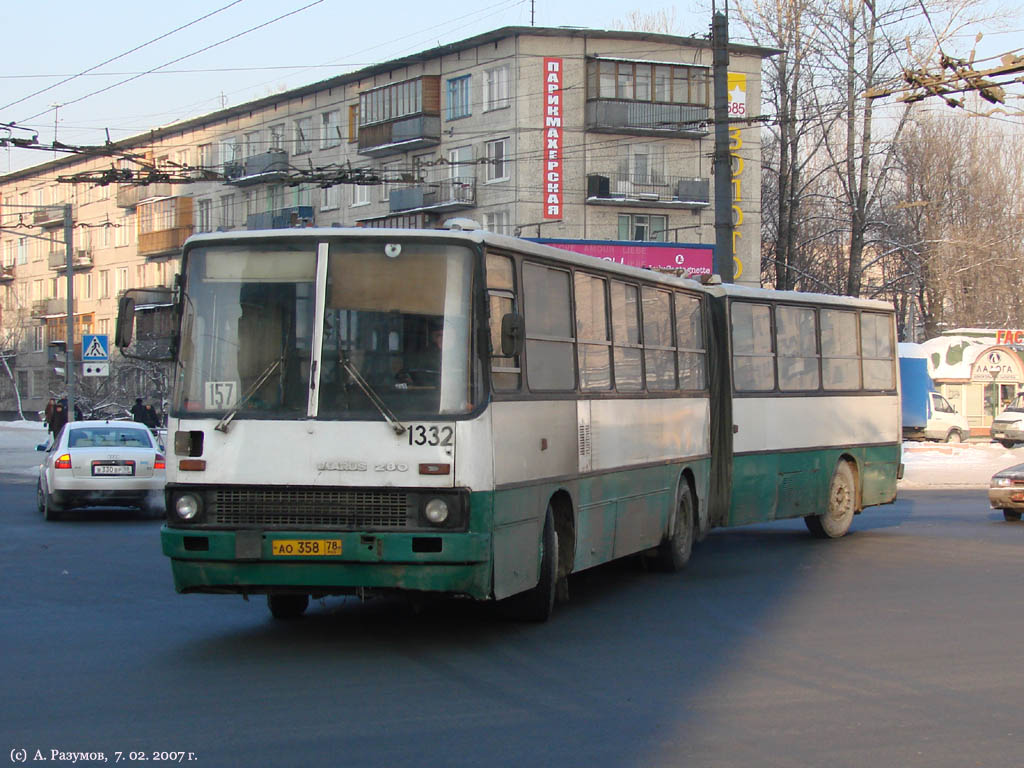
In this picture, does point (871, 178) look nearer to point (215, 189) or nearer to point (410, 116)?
point (410, 116)

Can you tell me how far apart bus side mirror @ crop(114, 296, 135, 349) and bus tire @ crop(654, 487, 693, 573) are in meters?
5.90

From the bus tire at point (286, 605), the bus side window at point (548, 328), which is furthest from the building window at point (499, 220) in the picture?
the bus tire at point (286, 605)

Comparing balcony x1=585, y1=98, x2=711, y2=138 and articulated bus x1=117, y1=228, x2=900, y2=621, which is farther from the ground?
balcony x1=585, y1=98, x2=711, y2=138

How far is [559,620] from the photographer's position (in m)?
11.3

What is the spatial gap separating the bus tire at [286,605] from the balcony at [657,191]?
4375 cm

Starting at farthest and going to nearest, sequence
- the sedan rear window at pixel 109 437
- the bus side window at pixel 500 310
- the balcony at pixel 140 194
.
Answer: the balcony at pixel 140 194 < the sedan rear window at pixel 109 437 < the bus side window at pixel 500 310

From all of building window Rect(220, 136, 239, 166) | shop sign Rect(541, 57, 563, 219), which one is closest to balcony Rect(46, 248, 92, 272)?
building window Rect(220, 136, 239, 166)

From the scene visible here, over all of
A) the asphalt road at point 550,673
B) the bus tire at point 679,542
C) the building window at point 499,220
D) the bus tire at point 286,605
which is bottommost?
the asphalt road at point 550,673

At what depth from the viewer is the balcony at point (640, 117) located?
53531mm

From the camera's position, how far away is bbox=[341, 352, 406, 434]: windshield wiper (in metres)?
9.53

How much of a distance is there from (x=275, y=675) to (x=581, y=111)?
4687cm

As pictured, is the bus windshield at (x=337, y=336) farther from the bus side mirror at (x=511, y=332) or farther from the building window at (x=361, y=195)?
the building window at (x=361, y=195)

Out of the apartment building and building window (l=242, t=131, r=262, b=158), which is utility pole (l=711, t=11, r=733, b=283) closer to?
the apartment building

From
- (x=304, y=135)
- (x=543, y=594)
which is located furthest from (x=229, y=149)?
(x=543, y=594)
